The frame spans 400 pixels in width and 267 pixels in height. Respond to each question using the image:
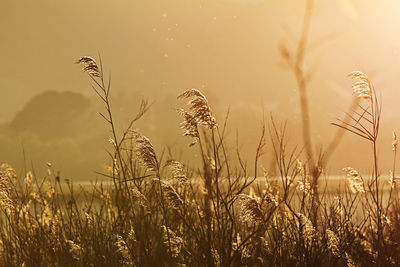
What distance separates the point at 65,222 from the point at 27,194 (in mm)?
518

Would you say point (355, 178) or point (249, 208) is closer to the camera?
point (249, 208)

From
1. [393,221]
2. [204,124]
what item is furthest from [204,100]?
[393,221]

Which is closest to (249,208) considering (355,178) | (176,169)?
(176,169)

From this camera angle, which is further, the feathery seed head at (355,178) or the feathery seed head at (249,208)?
the feathery seed head at (355,178)

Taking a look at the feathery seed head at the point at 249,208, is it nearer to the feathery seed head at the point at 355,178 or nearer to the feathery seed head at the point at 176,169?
the feathery seed head at the point at 176,169

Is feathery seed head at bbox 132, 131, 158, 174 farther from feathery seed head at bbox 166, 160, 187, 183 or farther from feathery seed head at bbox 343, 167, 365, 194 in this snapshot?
Result: feathery seed head at bbox 343, 167, 365, 194

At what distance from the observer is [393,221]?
5.70 m

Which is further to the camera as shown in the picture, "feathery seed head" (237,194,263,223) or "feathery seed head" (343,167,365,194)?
"feathery seed head" (343,167,365,194)

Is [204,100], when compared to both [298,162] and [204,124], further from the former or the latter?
[298,162]

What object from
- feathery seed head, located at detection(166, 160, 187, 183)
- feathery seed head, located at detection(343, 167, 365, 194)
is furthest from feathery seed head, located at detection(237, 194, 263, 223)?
feathery seed head, located at detection(343, 167, 365, 194)

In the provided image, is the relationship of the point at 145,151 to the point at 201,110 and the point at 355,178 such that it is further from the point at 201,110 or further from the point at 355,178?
the point at 355,178

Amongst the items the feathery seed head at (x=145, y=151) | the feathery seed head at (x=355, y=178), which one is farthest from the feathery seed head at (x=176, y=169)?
the feathery seed head at (x=355, y=178)

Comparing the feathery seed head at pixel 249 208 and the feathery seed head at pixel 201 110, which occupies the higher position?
the feathery seed head at pixel 201 110

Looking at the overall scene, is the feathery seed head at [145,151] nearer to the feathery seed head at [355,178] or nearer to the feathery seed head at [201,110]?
the feathery seed head at [201,110]
